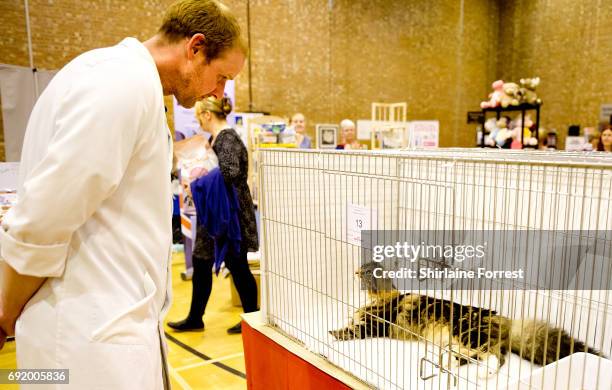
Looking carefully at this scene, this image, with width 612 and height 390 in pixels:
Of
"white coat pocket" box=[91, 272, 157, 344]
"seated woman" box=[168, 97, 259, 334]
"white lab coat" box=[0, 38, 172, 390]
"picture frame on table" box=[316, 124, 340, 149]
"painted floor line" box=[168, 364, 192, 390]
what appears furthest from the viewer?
"picture frame on table" box=[316, 124, 340, 149]

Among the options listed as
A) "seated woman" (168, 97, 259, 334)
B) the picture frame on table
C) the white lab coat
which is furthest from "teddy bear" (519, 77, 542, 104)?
the white lab coat

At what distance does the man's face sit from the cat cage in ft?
1.74

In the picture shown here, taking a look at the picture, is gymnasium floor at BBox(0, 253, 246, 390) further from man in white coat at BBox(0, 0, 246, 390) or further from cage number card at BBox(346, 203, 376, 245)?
man in white coat at BBox(0, 0, 246, 390)

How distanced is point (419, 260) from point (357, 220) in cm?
28

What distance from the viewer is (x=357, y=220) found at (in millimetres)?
1538

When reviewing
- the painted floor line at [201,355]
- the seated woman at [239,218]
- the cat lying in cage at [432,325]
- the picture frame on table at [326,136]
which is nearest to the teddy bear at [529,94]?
the picture frame on table at [326,136]

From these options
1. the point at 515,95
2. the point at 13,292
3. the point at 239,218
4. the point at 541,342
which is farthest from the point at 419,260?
the point at 515,95

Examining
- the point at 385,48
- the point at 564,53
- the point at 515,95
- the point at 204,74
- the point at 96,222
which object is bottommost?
the point at 96,222

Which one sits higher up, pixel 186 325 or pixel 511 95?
pixel 511 95

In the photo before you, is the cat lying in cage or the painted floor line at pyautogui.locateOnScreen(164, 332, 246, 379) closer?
the cat lying in cage

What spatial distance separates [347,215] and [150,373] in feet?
2.75

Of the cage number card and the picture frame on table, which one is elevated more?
the picture frame on table

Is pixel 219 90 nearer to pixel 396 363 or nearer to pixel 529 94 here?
pixel 396 363

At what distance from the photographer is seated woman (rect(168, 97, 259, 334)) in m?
2.71
